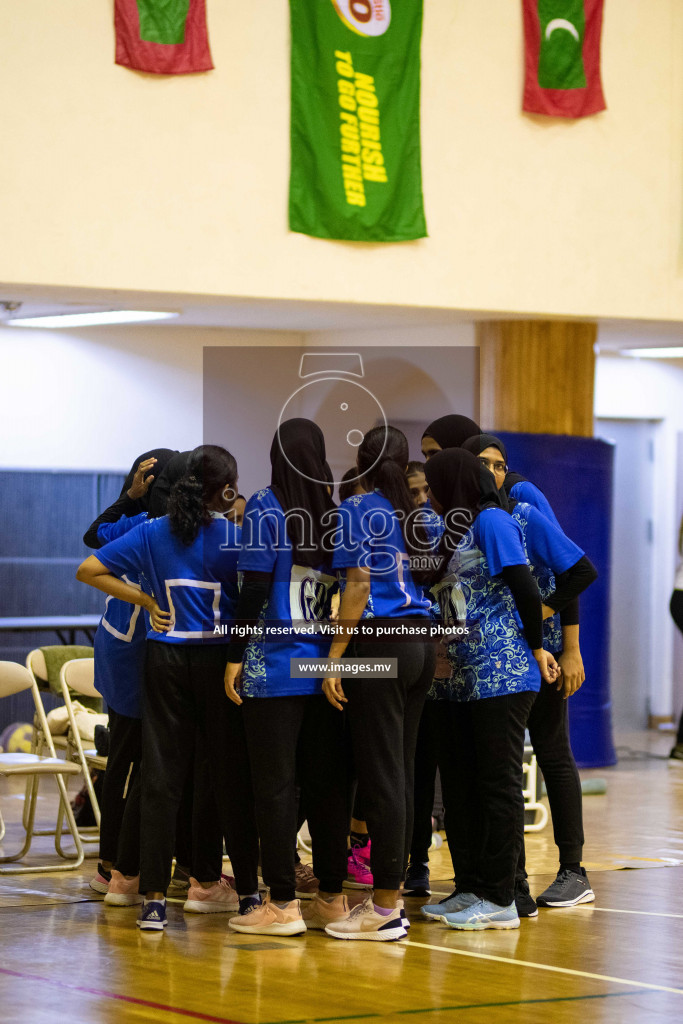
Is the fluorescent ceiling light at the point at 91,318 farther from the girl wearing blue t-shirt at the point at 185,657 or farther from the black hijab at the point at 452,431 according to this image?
the girl wearing blue t-shirt at the point at 185,657

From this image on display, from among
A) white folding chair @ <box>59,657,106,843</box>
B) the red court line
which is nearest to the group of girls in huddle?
the red court line

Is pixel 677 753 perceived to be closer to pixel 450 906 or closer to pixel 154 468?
pixel 450 906

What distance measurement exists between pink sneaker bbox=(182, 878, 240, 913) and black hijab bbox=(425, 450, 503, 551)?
149cm

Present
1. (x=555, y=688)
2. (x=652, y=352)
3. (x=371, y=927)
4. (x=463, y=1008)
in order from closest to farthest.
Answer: (x=463, y=1008) < (x=371, y=927) < (x=555, y=688) < (x=652, y=352)

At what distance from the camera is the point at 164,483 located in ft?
16.9

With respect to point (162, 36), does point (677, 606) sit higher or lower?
lower

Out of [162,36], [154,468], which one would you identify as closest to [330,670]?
[154,468]

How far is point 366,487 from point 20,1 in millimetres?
4116

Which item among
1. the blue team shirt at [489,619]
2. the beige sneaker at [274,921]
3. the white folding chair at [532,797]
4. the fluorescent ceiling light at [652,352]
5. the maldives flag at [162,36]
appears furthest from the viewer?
the fluorescent ceiling light at [652,352]

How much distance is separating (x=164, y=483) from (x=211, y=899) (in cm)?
150

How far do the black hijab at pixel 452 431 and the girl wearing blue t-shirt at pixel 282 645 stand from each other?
838 millimetres

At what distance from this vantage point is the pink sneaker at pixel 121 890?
511 centimetres

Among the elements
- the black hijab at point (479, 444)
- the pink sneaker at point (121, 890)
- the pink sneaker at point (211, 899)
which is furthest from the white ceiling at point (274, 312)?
the pink sneaker at point (211, 899)

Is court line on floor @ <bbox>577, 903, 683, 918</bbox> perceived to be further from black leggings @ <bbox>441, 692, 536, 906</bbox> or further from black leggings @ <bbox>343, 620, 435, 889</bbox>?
black leggings @ <bbox>343, 620, 435, 889</bbox>
